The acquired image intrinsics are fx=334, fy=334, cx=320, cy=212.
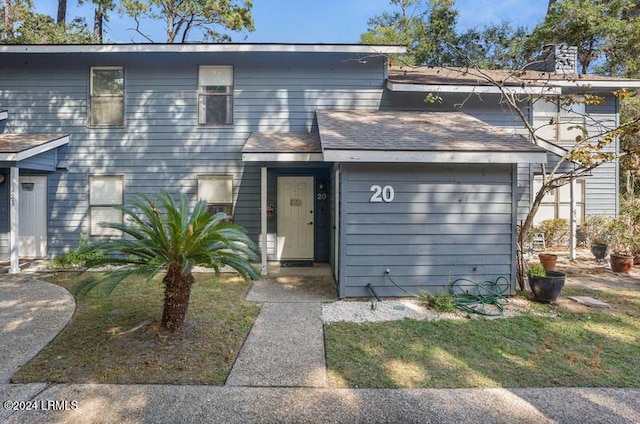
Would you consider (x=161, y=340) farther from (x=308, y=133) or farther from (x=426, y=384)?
(x=308, y=133)

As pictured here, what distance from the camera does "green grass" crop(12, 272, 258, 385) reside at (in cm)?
290

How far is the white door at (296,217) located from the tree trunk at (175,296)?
4170mm

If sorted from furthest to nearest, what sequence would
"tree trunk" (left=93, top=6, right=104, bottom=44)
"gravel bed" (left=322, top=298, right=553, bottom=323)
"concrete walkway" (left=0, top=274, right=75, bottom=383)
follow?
"tree trunk" (left=93, top=6, right=104, bottom=44) < "gravel bed" (left=322, top=298, right=553, bottom=323) < "concrete walkway" (left=0, top=274, right=75, bottom=383)

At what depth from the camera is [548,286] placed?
4.85 m

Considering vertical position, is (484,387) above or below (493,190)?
below

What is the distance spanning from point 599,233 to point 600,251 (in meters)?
1.03

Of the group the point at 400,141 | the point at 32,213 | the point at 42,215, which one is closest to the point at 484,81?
the point at 400,141

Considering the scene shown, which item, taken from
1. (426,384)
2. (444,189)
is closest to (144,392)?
(426,384)

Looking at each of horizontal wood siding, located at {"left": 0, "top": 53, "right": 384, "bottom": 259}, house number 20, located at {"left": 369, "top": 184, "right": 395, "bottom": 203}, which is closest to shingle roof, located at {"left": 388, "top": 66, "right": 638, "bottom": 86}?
horizontal wood siding, located at {"left": 0, "top": 53, "right": 384, "bottom": 259}

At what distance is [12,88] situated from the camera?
7.92m

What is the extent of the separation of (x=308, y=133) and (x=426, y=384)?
6039 mm

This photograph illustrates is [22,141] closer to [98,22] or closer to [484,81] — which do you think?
[484,81]

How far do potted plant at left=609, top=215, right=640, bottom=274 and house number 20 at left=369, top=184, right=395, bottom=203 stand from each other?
5223mm

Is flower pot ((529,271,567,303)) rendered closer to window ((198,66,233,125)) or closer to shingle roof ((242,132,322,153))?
shingle roof ((242,132,322,153))
